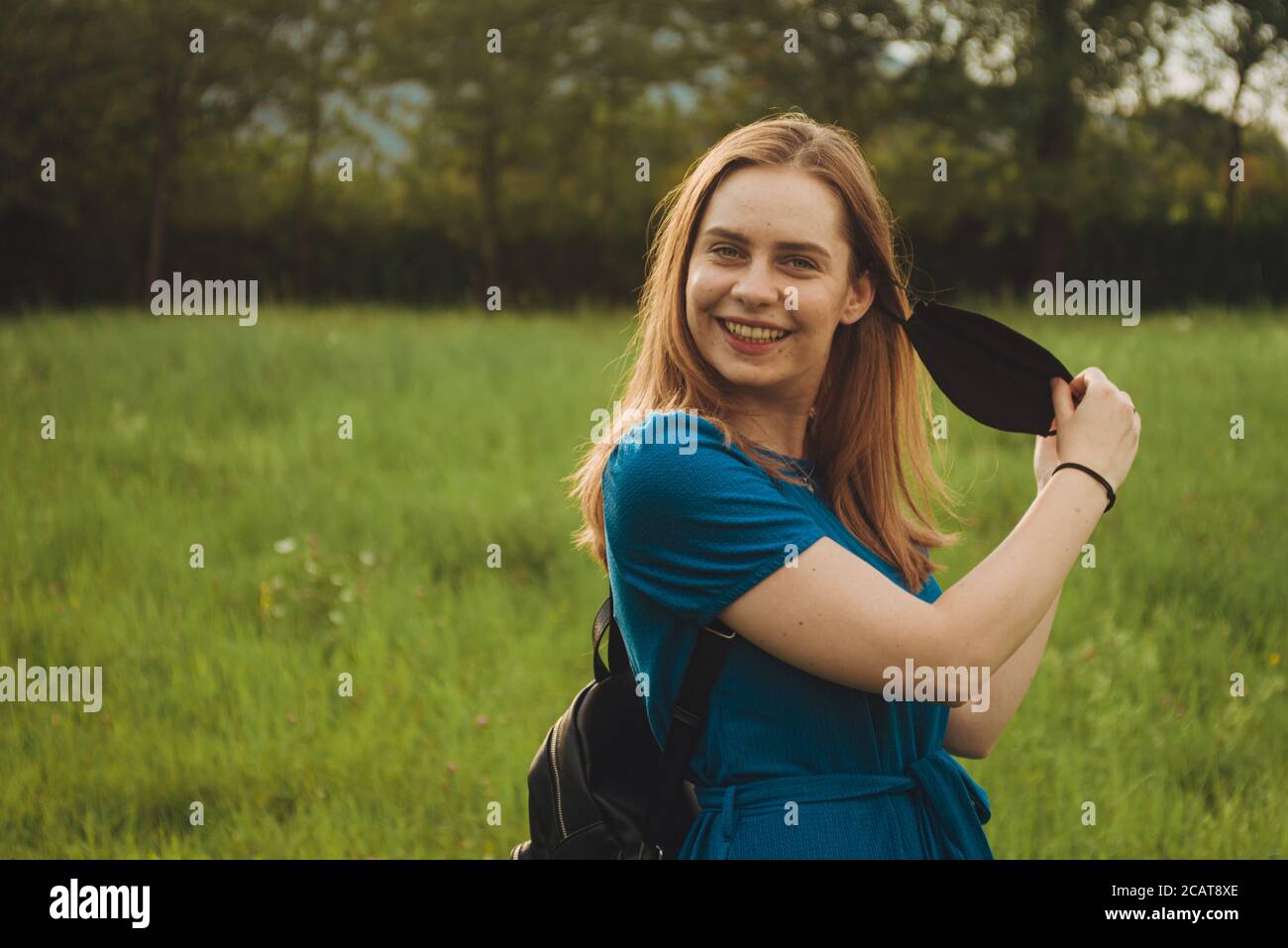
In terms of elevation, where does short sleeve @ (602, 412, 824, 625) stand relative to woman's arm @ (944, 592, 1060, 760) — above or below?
above

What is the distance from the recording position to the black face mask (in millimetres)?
1943

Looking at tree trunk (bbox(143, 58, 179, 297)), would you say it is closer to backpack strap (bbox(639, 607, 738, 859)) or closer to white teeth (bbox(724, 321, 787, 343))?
white teeth (bbox(724, 321, 787, 343))

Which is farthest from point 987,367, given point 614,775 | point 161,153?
point 161,153

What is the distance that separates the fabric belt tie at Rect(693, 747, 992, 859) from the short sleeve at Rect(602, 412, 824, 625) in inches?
11.3

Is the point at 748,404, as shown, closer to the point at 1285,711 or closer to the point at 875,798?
the point at 875,798

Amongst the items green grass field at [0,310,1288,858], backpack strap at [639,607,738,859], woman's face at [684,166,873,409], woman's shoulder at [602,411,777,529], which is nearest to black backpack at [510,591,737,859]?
backpack strap at [639,607,738,859]

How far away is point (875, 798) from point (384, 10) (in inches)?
974

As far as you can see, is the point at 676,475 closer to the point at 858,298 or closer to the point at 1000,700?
the point at 858,298

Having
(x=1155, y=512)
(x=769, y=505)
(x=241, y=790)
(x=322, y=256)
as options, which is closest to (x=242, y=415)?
(x=241, y=790)

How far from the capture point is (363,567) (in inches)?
248

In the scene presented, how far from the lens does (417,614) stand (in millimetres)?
5707

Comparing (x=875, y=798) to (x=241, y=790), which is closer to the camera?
(x=875, y=798)
